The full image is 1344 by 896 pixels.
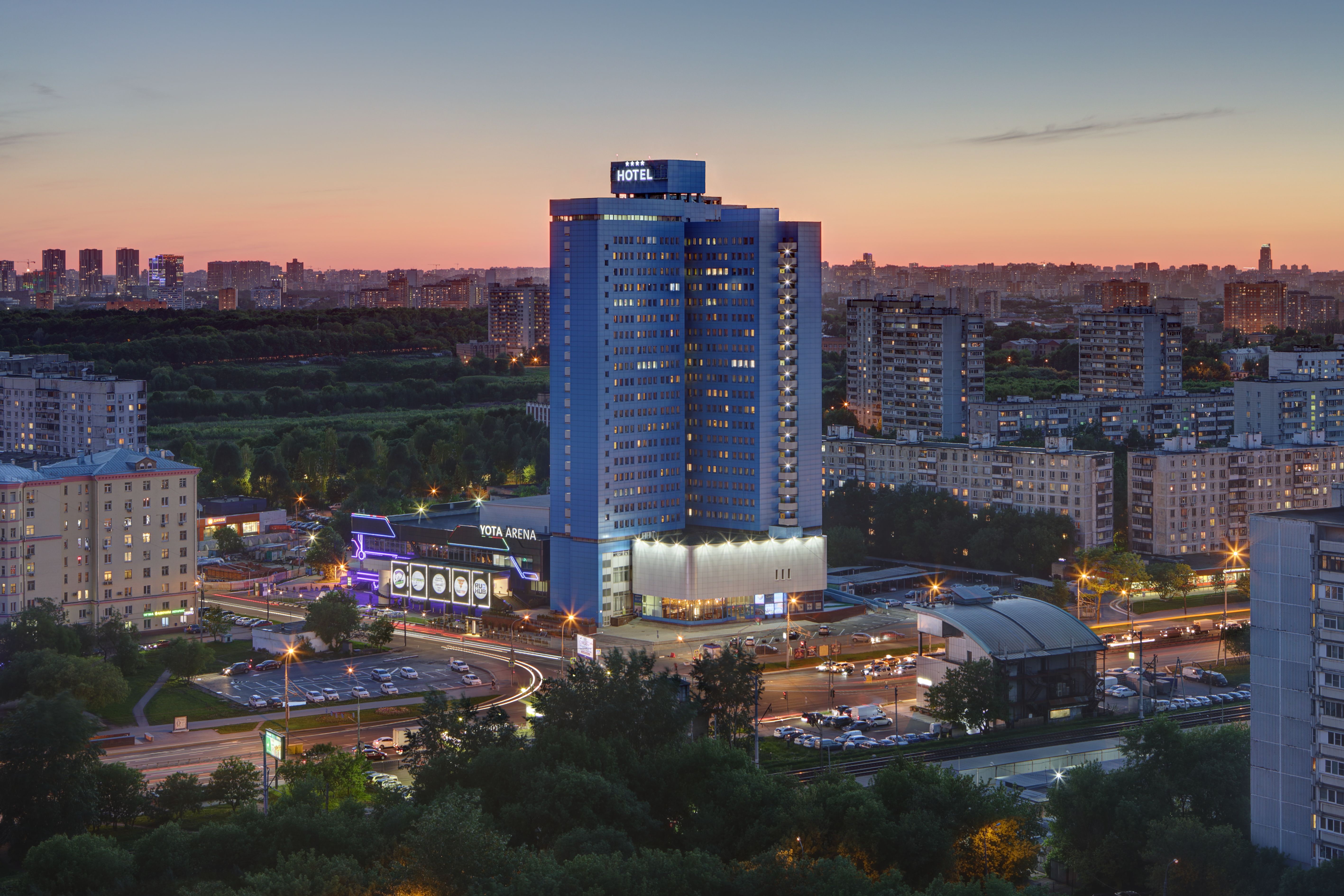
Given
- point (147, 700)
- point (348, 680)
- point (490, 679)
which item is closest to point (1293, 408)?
point (490, 679)

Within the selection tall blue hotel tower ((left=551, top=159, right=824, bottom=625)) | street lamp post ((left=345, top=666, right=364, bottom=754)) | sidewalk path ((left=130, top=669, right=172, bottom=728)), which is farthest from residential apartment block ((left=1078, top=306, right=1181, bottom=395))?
sidewalk path ((left=130, top=669, right=172, bottom=728))

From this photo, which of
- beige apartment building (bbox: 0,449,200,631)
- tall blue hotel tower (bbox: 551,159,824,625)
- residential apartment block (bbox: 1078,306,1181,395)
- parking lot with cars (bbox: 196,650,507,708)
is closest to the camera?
parking lot with cars (bbox: 196,650,507,708)

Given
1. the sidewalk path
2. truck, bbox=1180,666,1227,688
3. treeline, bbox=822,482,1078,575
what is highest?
treeline, bbox=822,482,1078,575

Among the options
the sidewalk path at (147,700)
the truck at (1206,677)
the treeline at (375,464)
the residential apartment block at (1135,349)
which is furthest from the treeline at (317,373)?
the truck at (1206,677)

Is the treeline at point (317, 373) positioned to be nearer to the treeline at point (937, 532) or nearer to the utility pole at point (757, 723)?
the treeline at point (937, 532)

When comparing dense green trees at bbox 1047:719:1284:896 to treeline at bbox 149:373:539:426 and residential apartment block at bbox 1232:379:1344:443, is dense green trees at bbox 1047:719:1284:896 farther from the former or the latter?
treeline at bbox 149:373:539:426

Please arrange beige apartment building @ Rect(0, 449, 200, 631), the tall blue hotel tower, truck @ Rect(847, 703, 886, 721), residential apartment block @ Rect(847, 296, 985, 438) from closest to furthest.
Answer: truck @ Rect(847, 703, 886, 721), beige apartment building @ Rect(0, 449, 200, 631), the tall blue hotel tower, residential apartment block @ Rect(847, 296, 985, 438)
